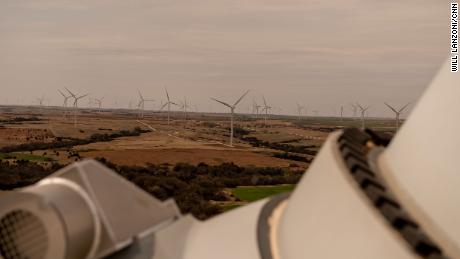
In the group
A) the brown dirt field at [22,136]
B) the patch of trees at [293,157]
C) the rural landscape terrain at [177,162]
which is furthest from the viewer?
the brown dirt field at [22,136]

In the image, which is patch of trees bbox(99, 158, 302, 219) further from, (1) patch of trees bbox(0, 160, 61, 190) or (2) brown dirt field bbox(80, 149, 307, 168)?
(1) patch of trees bbox(0, 160, 61, 190)

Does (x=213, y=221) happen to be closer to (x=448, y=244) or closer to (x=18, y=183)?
(x=448, y=244)

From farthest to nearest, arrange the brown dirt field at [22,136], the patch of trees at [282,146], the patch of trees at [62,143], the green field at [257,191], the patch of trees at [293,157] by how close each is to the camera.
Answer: the brown dirt field at [22,136] → the patch of trees at [282,146] → the patch of trees at [62,143] → the patch of trees at [293,157] → the green field at [257,191]

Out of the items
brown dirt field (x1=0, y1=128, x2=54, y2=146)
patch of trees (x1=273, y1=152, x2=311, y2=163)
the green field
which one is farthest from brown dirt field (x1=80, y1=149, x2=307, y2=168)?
brown dirt field (x1=0, y1=128, x2=54, y2=146)

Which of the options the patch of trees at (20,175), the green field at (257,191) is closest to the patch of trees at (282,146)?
the green field at (257,191)

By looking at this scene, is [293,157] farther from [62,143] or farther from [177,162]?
[62,143]

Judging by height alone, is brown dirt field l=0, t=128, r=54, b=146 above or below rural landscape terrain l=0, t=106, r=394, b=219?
below

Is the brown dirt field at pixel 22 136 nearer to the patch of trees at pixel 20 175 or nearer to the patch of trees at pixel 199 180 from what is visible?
the patch of trees at pixel 20 175
